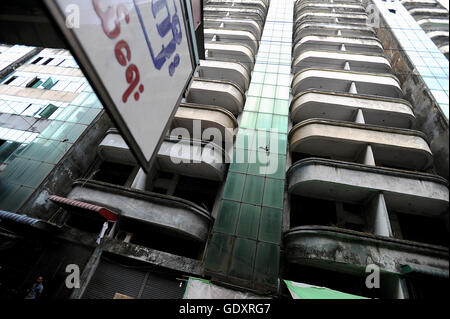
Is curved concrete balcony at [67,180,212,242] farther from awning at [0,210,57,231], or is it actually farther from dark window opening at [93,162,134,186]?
dark window opening at [93,162,134,186]

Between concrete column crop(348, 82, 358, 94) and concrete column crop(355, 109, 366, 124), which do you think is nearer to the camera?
Answer: concrete column crop(355, 109, 366, 124)

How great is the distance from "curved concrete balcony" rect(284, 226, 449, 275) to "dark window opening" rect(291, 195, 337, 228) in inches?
85.6

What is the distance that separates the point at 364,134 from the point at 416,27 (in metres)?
14.6

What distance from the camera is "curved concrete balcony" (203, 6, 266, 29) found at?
22.2 meters

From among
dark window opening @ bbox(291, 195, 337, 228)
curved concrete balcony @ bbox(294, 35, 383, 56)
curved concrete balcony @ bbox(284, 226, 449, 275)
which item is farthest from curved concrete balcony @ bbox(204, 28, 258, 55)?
curved concrete balcony @ bbox(284, 226, 449, 275)

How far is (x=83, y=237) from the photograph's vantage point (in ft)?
28.3

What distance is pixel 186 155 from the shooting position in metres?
9.98

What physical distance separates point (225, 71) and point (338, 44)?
35.3ft

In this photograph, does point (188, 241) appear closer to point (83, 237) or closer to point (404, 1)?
point (83, 237)

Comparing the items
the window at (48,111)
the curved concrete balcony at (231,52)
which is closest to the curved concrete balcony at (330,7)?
the curved concrete balcony at (231,52)

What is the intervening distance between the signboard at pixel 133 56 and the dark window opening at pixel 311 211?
876 cm

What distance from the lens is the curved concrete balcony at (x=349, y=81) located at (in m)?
13.6

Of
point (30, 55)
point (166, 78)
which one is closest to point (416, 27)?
point (166, 78)

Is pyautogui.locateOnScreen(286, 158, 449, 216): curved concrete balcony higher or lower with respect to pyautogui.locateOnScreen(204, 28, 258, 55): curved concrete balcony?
lower
